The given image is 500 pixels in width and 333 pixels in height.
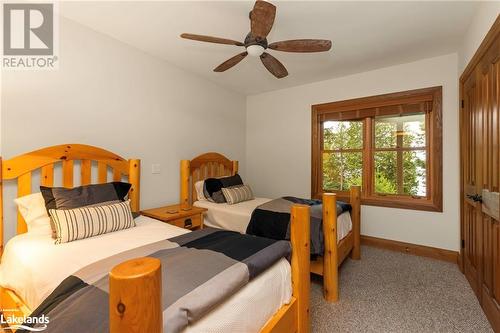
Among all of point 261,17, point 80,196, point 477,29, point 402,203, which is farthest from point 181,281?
point 402,203

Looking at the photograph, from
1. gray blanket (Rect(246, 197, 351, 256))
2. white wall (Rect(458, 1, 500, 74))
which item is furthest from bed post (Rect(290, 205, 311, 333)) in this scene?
white wall (Rect(458, 1, 500, 74))

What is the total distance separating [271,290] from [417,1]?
7.96 ft

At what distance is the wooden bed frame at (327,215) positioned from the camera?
6.66ft

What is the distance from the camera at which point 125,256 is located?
4.21 ft

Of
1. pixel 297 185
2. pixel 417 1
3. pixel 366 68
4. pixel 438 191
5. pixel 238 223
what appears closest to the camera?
pixel 417 1

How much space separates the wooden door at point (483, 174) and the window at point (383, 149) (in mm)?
501

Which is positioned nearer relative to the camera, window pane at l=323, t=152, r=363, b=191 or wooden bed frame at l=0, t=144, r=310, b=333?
wooden bed frame at l=0, t=144, r=310, b=333

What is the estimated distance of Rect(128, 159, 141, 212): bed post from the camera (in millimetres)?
2480

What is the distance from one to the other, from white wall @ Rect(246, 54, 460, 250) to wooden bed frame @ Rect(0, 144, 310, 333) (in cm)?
231

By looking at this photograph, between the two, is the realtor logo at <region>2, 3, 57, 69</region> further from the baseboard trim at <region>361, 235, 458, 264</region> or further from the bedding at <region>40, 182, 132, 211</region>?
the baseboard trim at <region>361, 235, 458, 264</region>

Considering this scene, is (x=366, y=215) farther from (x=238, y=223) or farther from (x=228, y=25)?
(x=228, y=25)

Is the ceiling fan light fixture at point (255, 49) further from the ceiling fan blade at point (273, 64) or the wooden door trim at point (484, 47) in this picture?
the wooden door trim at point (484, 47)

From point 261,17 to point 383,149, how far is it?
262 centimetres

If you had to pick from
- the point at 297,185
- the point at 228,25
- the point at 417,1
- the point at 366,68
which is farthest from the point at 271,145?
Result: the point at 417,1
